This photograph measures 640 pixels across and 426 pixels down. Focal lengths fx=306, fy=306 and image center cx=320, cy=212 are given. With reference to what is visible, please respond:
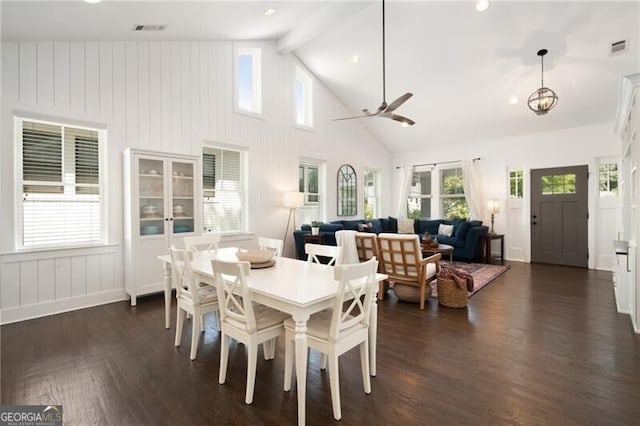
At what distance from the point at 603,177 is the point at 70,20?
8459 mm

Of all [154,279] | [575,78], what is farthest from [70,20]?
[575,78]

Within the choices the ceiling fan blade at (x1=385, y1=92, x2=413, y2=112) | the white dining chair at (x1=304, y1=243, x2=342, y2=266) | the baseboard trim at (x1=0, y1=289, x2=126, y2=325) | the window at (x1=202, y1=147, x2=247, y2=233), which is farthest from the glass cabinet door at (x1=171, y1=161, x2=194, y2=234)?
the ceiling fan blade at (x1=385, y1=92, x2=413, y2=112)

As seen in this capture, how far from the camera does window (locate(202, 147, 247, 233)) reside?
5.12 m

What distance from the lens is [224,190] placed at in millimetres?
5328

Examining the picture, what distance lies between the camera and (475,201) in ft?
23.5

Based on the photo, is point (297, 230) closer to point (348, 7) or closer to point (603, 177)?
point (348, 7)

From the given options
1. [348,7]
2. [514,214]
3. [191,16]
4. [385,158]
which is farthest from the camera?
[385,158]

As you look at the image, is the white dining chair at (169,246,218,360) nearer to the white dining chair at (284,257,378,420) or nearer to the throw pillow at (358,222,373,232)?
the white dining chair at (284,257,378,420)

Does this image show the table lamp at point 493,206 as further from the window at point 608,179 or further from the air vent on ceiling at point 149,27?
the air vent on ceiling at point 149,27

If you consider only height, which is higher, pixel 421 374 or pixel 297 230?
→ pixel 297 230

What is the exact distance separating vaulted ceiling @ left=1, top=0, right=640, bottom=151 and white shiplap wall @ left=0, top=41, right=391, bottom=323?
11.7 inches

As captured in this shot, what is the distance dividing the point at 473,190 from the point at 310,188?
383 cm

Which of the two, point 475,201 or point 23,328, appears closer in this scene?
point 23,328

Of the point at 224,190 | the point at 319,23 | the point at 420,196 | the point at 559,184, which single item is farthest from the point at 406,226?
the point at 319,23
